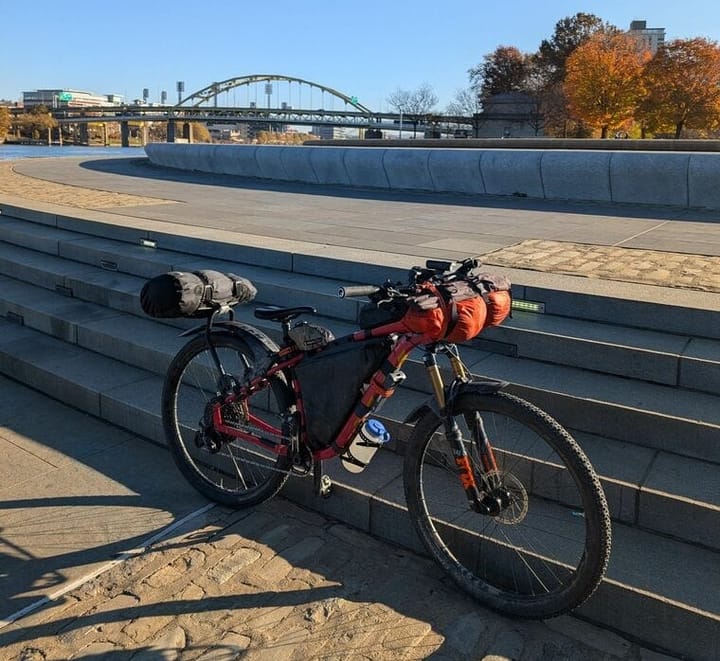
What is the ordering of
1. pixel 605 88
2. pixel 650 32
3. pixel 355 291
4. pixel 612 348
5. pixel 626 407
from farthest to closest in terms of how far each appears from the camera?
1. pixel 650 32
2. pixel 605 88
3. pixel 612 348
4. pixel 626 407
5. pixel 355 291

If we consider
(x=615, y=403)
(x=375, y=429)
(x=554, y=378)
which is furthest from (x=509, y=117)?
(x=375, y=429)

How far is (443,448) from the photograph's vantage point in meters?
3.02

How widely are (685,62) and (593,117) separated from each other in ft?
20.7

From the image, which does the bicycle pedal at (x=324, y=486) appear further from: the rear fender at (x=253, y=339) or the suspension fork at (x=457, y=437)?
the suspension fork at (x=457, y=437)

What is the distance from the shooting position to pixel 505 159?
12.6m

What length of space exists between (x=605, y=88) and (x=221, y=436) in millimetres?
49364

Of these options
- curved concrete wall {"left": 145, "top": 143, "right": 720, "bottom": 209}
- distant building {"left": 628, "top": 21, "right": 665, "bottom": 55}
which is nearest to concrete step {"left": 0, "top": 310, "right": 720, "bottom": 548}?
curved concrete wall {"left": 145, "top": 143, "right": 720, "bottom": 209}

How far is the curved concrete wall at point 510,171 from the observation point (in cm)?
1065

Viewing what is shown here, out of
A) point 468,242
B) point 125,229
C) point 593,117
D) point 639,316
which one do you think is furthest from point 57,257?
point 593,117

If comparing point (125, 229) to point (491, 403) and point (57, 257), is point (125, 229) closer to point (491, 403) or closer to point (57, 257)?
point (57, 257)

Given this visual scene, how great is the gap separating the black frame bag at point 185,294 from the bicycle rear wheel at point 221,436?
241 mm

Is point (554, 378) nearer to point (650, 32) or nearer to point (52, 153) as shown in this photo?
point (52, 153)

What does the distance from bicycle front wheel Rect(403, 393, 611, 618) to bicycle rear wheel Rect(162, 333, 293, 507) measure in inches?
31.7

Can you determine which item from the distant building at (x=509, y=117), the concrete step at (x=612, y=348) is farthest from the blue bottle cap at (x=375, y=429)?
the distant building at (x=509, y=117)
